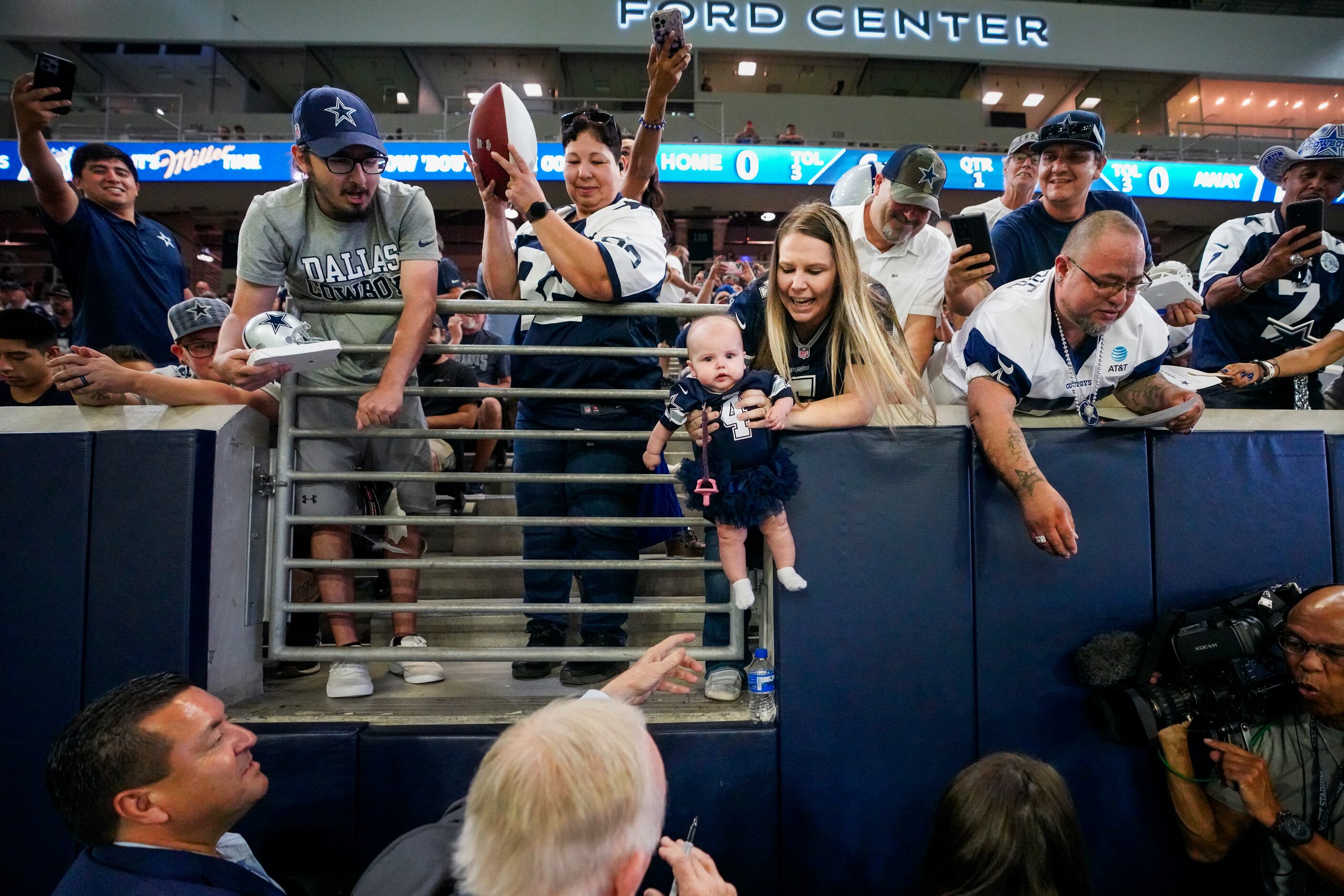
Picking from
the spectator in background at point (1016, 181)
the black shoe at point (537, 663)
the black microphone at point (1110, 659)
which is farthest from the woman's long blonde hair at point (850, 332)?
the spectator in background at point (1016, 181)

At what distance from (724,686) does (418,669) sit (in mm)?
1122

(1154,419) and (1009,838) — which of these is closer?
(1009,838)

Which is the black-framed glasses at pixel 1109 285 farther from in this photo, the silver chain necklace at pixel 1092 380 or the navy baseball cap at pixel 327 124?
the navy baseball cap at pixel 327 124

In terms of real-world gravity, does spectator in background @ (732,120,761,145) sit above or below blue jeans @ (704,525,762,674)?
above

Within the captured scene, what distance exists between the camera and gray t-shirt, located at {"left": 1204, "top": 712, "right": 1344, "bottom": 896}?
88.1 inches

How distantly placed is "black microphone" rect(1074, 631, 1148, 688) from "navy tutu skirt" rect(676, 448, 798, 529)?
105 centimetres

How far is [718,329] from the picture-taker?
2.38m

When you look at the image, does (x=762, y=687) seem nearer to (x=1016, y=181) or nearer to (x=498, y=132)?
(x=498, y=132)

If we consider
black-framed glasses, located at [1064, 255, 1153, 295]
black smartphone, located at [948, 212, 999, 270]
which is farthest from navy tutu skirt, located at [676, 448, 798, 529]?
black smartphone, located at [948, 212, 999, 270]

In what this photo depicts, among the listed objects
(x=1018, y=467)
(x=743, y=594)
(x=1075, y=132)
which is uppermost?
(x=1075, y=132)

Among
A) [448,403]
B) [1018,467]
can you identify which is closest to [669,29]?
[1018,467]

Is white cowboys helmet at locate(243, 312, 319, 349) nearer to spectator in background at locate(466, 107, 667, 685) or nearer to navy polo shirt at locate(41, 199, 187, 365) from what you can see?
spectator in background at locate(466, 107, 667, 685)

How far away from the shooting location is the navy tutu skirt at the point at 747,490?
7.57ft

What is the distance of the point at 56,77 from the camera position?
10.2 feet
